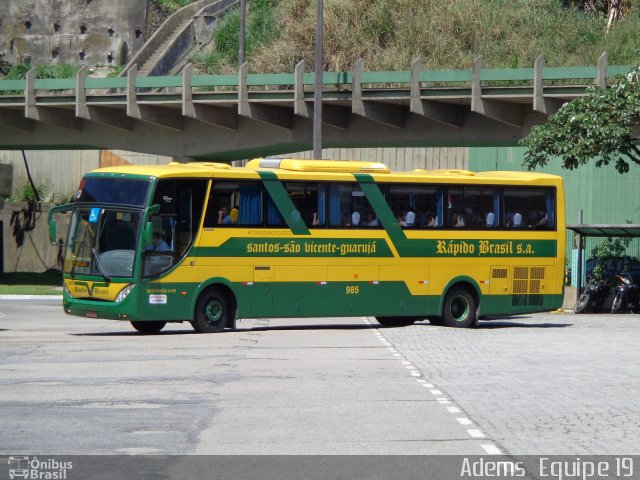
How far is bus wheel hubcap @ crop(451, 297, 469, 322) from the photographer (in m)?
30.5

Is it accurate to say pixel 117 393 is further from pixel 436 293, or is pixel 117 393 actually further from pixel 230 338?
pixel 436 293

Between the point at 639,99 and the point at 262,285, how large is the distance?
43.6ft

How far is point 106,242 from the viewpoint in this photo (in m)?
26.3

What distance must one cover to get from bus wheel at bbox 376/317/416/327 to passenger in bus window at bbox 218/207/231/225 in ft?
→ 17.9

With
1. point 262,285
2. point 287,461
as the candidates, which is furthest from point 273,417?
point 262,285

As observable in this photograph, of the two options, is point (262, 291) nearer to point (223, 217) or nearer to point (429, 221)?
point (223, 217)

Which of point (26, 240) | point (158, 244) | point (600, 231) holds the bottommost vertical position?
point (26, 240)

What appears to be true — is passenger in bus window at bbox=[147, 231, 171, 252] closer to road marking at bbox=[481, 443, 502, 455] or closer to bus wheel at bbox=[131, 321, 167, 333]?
bus wheel at bbox=[131, 321, 167, 333]

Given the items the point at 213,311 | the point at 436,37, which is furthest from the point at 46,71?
the point at 213,311

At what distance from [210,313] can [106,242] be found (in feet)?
8.54

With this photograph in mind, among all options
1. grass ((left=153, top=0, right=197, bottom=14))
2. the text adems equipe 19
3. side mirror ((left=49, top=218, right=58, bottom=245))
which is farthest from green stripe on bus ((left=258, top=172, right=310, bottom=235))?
→ grass ((left=153, top=0, right=197, bottom=14))

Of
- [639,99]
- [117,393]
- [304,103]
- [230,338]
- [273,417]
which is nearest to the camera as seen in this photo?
[273,417]

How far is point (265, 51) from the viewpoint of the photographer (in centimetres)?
6825

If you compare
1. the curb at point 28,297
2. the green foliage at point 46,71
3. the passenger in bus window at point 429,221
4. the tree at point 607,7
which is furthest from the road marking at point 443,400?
the green foliage at point 46,71
